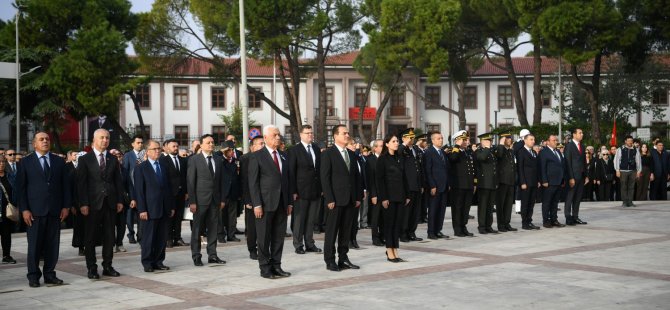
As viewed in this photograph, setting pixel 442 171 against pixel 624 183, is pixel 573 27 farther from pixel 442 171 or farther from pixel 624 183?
pixel 442 171

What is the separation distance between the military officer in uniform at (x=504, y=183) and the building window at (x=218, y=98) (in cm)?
5025

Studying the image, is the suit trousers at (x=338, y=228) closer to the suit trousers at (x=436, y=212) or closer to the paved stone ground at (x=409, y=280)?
the paved stone ground at (x=409, y=280)

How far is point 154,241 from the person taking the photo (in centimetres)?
1126

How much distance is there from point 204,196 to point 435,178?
15.6 ft

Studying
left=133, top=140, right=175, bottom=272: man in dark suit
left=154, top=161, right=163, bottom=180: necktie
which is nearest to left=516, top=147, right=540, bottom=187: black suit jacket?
left=133, top=140, right=175, bottom=272: man in dark suit

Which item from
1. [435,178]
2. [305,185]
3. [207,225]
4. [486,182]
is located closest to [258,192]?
[207,225]

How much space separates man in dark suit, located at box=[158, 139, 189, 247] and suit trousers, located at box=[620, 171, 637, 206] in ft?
40.5

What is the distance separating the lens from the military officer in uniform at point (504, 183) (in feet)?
51.9

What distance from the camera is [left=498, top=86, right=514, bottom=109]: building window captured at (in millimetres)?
65125

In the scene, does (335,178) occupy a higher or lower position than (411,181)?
higher

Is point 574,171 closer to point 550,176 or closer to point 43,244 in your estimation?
point 550,176

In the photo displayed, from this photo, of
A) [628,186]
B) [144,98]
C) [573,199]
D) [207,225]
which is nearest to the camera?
[207,225]

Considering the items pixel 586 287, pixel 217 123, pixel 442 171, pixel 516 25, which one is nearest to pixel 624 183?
pixel 442 171

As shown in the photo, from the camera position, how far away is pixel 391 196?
11844 millimetres
